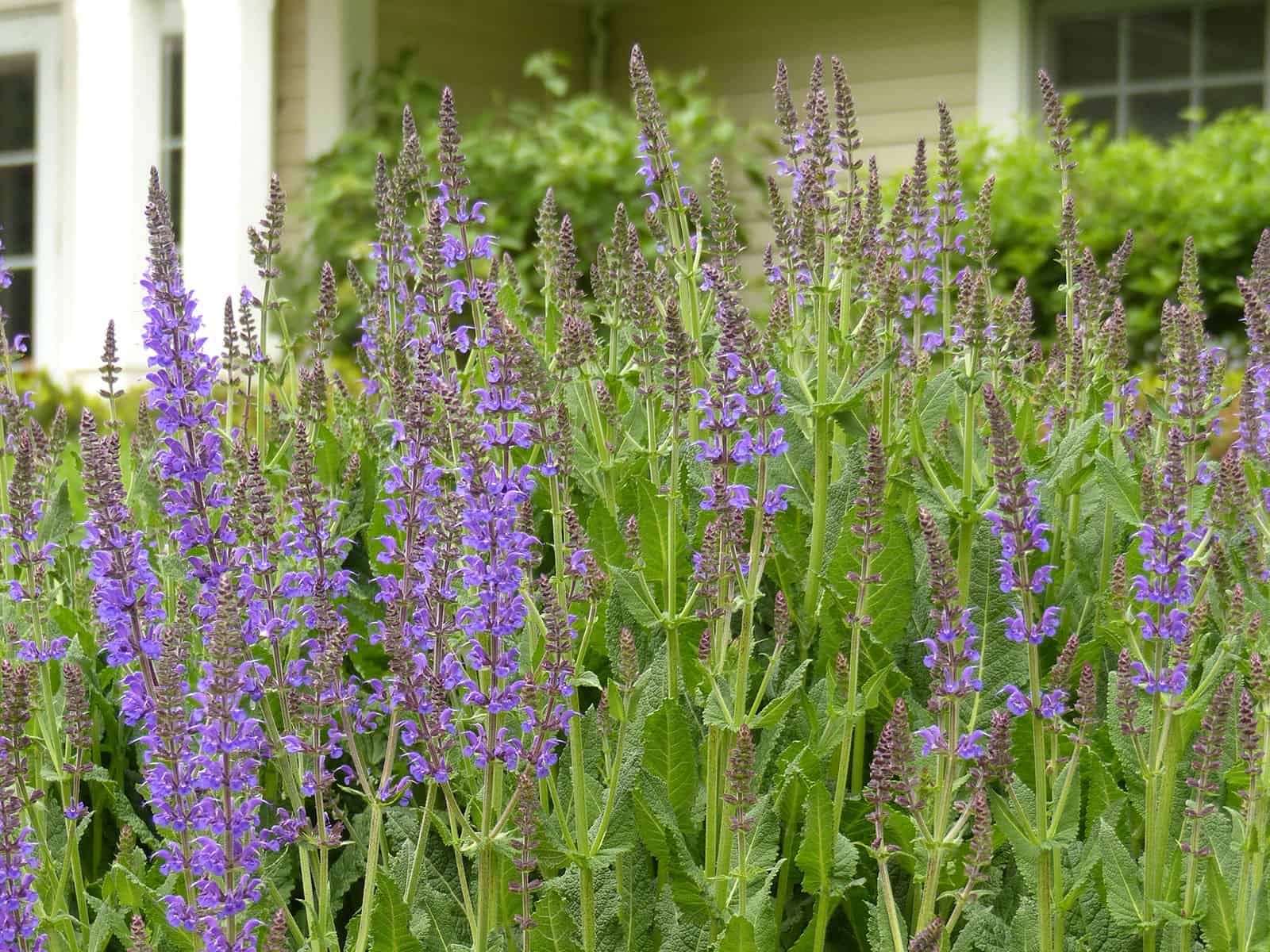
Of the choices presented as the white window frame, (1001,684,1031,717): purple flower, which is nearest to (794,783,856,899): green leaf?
(1001,684,1031,717): purple flower

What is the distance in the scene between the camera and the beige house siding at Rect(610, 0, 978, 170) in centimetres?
1006

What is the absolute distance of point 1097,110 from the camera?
9.78 meters

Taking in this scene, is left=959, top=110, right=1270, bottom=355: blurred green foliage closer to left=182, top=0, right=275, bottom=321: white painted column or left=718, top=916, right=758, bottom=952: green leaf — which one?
left=182, top=0, right=275, bottom=321: white painted column

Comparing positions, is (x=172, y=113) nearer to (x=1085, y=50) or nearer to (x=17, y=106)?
(x=17, y=106)

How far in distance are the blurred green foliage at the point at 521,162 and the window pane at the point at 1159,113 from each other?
2345 millimetres

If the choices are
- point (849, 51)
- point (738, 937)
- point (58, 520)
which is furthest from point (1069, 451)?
point (849, 51)

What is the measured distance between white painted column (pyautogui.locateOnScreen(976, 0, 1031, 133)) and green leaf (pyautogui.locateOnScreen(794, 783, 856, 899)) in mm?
8142

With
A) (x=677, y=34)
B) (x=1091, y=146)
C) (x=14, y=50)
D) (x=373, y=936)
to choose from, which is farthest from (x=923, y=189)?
(x=14, y=50)

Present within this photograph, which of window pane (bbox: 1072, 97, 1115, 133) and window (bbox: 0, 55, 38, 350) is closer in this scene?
window pane (bbox: 1072, 97, 1115, 133)

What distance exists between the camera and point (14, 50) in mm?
11305

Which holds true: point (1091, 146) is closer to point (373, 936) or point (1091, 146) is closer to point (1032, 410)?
point (1032, 410)

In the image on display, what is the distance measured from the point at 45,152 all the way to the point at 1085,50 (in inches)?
281

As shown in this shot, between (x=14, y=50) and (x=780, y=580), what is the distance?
1051 cm

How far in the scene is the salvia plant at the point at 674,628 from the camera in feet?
6.04
